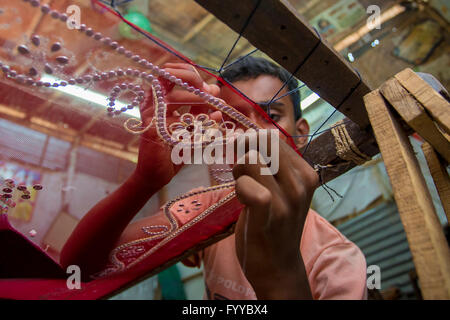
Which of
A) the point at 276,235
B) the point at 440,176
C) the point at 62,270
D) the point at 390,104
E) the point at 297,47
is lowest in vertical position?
the point at 276,235

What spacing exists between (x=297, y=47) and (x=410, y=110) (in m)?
0.33

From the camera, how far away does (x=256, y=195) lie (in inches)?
24.3

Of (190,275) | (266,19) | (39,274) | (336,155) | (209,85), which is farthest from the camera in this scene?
(190,275)

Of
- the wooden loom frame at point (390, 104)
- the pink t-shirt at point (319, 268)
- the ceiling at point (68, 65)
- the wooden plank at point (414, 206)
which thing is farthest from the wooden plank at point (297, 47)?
the pink t-shirt at point (319, 268)

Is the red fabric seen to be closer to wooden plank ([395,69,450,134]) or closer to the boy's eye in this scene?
the boy's eye

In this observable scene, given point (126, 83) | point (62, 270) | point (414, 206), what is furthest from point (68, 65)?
point (414, 206)

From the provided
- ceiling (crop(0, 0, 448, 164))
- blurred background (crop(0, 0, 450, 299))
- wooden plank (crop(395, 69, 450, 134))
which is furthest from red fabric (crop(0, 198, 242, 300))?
wooden plank (crop(395, 69, 450, 134))

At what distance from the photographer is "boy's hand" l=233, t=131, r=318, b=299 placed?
0.67 meters

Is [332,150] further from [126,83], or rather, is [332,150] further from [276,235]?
[126,83]

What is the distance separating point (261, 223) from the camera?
655 mm

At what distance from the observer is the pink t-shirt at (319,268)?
0.92 metres

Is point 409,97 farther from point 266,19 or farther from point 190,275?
point 190,275

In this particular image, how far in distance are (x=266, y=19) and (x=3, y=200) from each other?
31.4 inches
